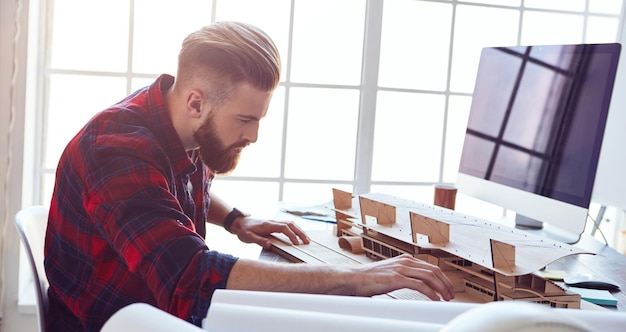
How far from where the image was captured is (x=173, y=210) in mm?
1069

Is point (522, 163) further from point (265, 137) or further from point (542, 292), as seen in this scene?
point (265, 137)

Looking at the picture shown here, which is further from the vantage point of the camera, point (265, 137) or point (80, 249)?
point (265, 137)

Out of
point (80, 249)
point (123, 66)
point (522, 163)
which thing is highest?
point (123, 66)

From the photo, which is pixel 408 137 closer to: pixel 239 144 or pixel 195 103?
pixel 239 144

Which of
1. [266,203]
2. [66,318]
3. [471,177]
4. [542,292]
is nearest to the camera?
[542,292]

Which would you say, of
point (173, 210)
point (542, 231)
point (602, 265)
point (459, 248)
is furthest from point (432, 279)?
point (542, 231)

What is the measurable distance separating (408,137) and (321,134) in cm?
40

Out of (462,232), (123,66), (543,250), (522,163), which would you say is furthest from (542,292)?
(123,66)

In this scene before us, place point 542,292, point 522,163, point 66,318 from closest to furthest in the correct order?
point 542,292
point 66,318
point 522,163

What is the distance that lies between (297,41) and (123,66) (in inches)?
28.2

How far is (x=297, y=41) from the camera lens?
2.68m

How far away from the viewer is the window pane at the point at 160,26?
101 inches

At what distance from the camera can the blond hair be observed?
4.37 feet

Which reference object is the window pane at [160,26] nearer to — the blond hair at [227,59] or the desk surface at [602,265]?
the blond hair at [227,59]
